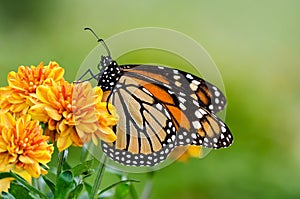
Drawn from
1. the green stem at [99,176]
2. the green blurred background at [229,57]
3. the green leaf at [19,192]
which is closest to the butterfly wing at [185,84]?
the green stem at [99,176]

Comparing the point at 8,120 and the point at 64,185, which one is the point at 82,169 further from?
the point at 8,120

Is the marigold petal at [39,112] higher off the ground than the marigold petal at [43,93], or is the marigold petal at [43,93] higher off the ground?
the marigold petal at [43,93]

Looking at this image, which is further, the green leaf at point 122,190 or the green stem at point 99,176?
the green leaf at point 122,190

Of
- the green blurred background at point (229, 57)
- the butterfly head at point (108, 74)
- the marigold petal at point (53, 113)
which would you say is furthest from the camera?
the green blurred background at point (229, 57)

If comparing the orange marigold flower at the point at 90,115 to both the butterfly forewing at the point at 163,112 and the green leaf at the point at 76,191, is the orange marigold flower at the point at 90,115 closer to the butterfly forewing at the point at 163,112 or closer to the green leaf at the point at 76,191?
the green leaf at the point at 76,191

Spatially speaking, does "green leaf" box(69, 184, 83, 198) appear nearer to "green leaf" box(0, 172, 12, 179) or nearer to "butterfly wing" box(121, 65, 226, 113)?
"green leaf" box(0, 172, 12, 179)

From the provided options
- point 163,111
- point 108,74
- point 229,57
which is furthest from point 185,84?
point 229,57

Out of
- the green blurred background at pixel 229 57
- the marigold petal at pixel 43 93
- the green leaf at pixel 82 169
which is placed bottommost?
the green leaf at pixel 82 169

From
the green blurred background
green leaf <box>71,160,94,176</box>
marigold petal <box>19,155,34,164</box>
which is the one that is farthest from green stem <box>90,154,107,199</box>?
the green blurred background

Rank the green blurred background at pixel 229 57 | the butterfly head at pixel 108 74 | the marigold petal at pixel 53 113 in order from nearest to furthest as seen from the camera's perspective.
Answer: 1. the marigold petal at pixel 53 113
2. the butterfly head at pixel 108 74
3. the green blurred background at pixel 229 57
